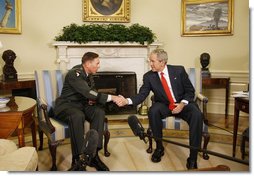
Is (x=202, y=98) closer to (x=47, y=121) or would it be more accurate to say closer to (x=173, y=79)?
(x=173, y=79)

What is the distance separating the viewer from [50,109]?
211cm

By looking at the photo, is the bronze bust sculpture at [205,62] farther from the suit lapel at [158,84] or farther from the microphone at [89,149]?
the microphone at [89,149]

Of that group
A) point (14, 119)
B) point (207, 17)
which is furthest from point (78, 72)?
point (207, 17)

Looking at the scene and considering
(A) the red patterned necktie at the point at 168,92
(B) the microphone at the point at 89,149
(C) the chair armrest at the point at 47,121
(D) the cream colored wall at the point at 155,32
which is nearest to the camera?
(B) the microphone at the point at 89,149

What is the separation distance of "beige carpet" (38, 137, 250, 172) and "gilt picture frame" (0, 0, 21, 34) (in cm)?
137

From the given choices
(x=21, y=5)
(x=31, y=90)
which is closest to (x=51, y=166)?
(x=31, y=90)

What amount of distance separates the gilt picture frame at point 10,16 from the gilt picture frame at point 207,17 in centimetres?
181

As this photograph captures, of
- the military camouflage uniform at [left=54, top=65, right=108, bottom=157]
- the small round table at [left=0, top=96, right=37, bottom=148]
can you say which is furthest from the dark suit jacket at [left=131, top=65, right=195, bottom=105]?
the small round table at [left=0, top=96, right=37, bottom=148]

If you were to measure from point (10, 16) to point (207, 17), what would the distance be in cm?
214

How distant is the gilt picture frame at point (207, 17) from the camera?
3.20 m

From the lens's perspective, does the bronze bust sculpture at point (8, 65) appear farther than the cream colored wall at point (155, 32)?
No

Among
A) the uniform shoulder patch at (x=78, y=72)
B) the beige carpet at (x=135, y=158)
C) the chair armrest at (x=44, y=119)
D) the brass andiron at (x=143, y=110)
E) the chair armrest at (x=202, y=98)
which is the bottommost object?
the beige carpet at (x=135, y=158)

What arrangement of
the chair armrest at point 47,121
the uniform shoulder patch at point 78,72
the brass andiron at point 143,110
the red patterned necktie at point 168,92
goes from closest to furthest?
the chair armrest at point 47,121
the uniform shoulder patch at point 78,72
the red patterned necktie at point 168,92
the brass andiron at point 143,110

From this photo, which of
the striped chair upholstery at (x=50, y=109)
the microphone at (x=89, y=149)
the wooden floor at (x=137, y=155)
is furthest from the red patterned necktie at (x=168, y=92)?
the microphone at (x=89, y=149)
